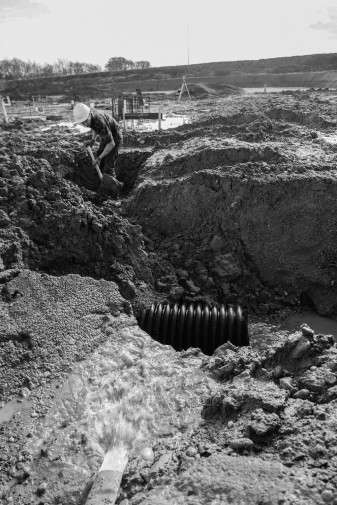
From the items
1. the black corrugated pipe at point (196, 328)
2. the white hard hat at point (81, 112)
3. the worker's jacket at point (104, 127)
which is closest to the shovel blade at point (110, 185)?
the worker's jacket at point (104, 127)


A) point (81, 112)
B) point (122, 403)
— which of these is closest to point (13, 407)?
point (122, 403)

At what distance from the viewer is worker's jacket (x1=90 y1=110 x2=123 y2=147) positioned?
700 cm

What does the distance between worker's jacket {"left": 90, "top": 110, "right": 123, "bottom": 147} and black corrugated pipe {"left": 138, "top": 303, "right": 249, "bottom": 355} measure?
3585mm

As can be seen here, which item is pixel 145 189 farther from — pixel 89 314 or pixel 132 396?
pixel 132 396

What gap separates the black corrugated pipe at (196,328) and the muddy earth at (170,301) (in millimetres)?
385

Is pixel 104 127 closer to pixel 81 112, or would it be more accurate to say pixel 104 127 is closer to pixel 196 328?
A: pixel 81 112

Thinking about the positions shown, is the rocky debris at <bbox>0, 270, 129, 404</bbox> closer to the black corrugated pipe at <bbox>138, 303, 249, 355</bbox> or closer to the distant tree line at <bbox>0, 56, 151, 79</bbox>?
the black corrugated pipe at <bbox>138, 303, 249, 355</bbox>

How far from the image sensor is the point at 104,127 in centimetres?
709

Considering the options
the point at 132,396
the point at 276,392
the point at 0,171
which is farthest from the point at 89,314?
the point at 0,171

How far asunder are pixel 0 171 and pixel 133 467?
196 inches

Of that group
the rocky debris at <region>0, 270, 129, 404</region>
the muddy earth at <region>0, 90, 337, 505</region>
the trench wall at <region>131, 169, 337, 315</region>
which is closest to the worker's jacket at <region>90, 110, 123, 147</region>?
the muddy earth at <region>0, 90, 337, 505</region>

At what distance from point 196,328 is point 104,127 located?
3989mm

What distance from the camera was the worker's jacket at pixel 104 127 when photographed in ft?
23.0

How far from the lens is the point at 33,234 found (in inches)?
226
